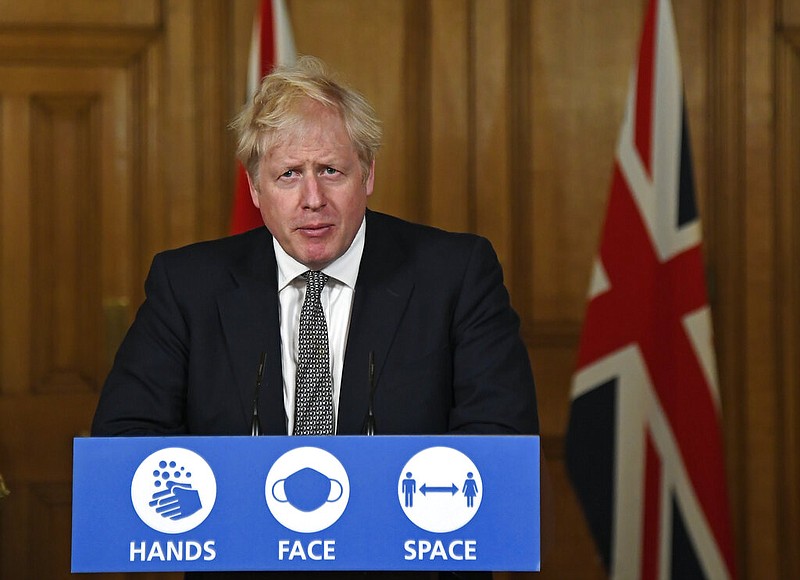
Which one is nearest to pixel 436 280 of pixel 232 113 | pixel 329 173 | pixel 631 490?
pixel 329 173

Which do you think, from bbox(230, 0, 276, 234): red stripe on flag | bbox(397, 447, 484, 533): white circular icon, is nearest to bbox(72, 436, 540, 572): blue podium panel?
bbox(397, 447, 484, 533): white circular icon

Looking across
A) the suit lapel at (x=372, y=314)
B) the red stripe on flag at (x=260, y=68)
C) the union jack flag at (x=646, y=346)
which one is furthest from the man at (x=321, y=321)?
the union jack flag at (x=646, y=346)

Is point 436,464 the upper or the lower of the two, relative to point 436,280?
lower

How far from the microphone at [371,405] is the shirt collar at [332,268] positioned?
0.17 meters

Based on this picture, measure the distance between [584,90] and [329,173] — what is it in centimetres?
214

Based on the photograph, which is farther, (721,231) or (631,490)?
(721,231)

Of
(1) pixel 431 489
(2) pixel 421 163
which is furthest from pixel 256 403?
(2) pixel 421 163

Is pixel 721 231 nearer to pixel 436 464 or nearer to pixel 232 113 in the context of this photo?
pixel 232 113

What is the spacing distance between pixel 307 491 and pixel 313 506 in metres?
0.02

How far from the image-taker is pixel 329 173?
6.06ft

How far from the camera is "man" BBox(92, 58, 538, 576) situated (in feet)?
6.01

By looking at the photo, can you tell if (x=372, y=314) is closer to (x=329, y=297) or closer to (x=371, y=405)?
(x=329, y=297)

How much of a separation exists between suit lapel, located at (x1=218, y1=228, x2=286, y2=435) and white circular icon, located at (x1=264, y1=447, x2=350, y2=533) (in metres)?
0.42

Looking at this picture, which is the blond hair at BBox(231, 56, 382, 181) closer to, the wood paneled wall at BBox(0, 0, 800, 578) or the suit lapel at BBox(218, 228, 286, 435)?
the suit lapel at BBox(218, 228, 286, 435)
